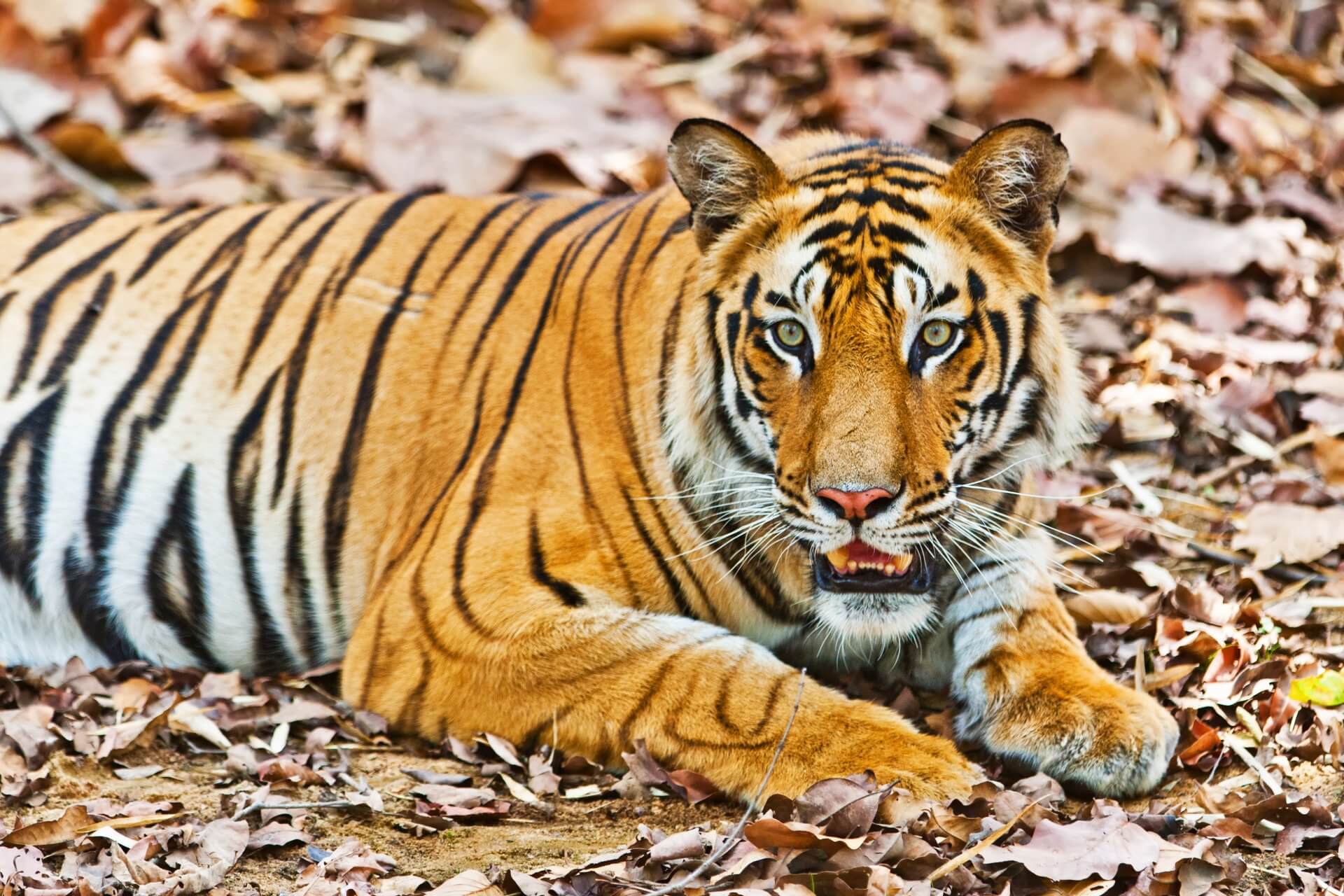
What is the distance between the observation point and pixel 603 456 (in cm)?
338

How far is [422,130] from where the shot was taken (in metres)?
5.73

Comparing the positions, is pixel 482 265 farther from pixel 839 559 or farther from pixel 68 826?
pixel 68 826

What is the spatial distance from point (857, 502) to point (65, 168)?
3855 mm

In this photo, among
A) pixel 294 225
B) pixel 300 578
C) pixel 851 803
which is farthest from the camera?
pixel 294 225

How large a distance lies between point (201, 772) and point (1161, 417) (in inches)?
112

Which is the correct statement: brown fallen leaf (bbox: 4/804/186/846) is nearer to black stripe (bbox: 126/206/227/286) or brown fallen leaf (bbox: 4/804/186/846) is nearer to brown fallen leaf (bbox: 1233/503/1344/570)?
black stripe (bbox: 126/206/227/286)

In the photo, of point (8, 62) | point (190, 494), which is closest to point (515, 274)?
point (190, 494)

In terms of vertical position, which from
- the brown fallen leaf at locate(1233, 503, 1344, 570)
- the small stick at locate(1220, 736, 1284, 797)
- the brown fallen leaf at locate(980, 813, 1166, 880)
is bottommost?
the brown fallen leaf at locate(980, 813, 1166, 880)

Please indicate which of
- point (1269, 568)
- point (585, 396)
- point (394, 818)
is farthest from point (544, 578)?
point (1269, 568)

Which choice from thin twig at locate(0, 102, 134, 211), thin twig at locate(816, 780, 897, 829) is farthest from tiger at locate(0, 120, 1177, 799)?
thin twig at locate(0, 102, 134, 211)

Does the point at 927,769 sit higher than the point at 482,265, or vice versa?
the point at 482,265

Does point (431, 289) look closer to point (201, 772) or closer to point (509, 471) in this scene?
point (509, 471)

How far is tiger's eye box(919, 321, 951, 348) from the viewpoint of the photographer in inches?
119

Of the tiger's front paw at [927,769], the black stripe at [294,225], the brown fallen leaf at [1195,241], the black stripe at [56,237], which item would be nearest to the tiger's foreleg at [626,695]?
the tiger's front paw at [927,769]
